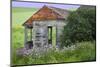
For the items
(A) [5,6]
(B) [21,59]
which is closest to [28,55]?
(B) [21,59]

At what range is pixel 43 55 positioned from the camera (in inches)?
99.6

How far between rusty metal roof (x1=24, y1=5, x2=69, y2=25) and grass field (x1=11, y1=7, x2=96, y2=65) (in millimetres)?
54

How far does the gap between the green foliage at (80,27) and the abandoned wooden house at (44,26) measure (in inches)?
3.4

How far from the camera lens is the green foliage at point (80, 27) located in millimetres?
2641

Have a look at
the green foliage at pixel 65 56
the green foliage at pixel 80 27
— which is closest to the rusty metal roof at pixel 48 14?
the green foliage at pixel 80 27

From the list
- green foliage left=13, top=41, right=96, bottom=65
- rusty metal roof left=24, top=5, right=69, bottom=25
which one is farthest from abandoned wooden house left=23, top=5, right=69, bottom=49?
green foliage left=13, top=41, right=96, bottom=65

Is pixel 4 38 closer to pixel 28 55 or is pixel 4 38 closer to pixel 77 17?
pixel 28 55

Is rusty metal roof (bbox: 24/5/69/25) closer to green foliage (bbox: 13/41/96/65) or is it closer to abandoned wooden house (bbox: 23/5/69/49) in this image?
abandoned wooden house (bbox: 23/5/69/49)

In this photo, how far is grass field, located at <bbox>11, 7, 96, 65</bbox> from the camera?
2.41 metres

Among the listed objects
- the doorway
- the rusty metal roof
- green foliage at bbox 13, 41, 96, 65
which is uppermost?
the rusty metal roof

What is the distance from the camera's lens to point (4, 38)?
2.37 m

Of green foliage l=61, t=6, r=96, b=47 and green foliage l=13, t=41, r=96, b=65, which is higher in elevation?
green foliage l=61, t=6, r=96, b=47

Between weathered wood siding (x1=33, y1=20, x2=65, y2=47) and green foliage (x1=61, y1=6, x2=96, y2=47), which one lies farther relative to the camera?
green foliage (x1=61, y1=6, x2=96, y2=47)

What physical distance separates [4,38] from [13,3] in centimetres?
42
